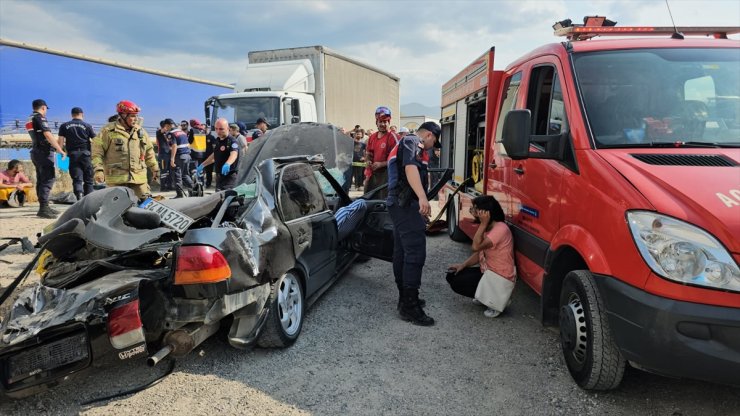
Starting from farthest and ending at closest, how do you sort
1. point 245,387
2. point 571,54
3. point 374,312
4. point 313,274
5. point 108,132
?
point 108,132 < point 374,312 < point 313,274 < point 571,54 < point 245,387

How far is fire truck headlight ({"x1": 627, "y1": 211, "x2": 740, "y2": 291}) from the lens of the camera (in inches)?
80.4

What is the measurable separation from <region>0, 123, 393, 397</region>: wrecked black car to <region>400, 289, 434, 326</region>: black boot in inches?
31.0

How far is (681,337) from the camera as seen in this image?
2.10m

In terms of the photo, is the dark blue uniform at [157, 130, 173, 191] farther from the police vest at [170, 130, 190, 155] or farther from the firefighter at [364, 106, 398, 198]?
the firefighter at [364, 106, 398, 198]

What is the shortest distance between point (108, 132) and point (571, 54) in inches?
195

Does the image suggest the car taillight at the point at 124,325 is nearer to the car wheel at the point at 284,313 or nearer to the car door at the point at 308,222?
the car wheel at the point at 284,313

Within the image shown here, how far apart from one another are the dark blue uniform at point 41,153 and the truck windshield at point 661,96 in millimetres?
8458

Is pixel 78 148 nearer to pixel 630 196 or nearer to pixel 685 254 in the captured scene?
pixel 630 196

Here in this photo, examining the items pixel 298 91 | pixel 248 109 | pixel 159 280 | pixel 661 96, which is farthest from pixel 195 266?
pixel 298 91

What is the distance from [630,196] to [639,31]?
2.71 meters

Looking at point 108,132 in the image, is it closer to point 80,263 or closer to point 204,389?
point 80,263

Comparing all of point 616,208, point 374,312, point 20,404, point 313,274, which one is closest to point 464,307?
point 374,312

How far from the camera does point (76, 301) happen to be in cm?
250

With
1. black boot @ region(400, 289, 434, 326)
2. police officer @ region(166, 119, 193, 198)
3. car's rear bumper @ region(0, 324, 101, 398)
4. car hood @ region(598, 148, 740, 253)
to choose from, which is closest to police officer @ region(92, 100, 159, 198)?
car's rear bumper @ region(0, 324, 101, 398)
